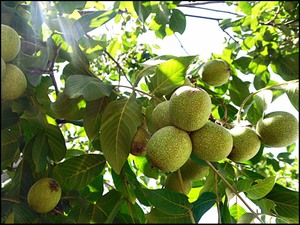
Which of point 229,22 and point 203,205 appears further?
point 229,22

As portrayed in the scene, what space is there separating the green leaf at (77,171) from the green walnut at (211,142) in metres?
0.36

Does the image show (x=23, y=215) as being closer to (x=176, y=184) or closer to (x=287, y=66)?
(x=176, y=184)

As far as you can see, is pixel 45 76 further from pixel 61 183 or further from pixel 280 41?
pixel 280 41

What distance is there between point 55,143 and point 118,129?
0.27m

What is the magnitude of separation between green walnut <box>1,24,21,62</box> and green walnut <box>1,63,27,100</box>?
0.10ft

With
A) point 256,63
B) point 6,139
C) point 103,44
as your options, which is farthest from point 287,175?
point 6,139

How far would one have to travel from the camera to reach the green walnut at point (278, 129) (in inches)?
43.0

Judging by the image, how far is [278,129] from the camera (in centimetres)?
110

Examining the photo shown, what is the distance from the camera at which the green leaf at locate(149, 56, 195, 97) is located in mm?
1053

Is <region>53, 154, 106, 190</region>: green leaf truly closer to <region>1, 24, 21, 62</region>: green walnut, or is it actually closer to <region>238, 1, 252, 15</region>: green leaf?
<region>1, 24, 21, 62</region>: green walnut

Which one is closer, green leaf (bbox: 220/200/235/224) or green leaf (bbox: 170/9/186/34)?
green leaf (bbox: 220/200/235/224)

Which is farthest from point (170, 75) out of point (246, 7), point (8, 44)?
point (246, 7)

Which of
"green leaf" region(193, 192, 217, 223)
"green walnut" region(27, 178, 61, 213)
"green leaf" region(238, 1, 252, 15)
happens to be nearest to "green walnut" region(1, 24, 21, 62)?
"green walnut" region(27, 178, 61, 213)

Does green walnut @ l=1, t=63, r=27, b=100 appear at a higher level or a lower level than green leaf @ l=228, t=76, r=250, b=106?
higher
